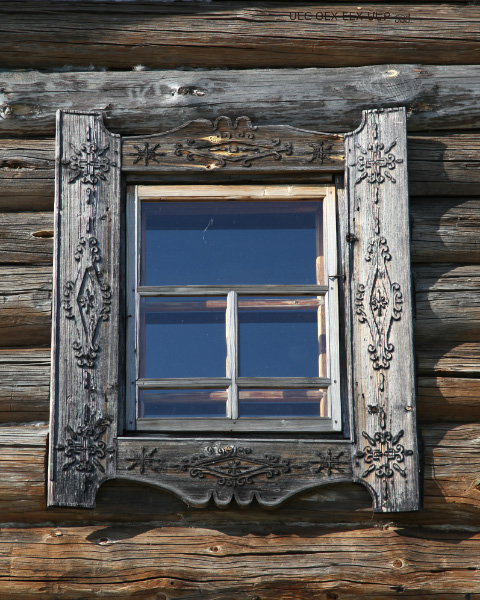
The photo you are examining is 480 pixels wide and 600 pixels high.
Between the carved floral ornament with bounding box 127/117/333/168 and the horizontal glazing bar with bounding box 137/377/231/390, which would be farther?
the carved floral ornament with bounding box 127/117/333/168

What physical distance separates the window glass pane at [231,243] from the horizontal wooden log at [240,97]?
37 cm

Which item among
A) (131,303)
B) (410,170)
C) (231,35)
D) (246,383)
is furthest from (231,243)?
(231,35)

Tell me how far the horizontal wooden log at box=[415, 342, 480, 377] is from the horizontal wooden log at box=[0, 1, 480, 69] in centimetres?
127

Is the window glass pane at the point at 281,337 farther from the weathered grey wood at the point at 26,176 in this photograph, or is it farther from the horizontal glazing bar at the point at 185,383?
the weathered grey wood at the point at 26,176

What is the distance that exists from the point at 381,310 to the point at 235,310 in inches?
23.0

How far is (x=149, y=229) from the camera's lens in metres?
3.19

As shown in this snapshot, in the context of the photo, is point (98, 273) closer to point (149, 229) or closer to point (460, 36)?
point (149, 229)

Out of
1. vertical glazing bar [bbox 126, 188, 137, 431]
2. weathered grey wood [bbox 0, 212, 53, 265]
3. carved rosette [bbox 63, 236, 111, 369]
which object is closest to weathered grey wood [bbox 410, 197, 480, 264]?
vertical glazing bar [bbox 126, 188, 137, 431]

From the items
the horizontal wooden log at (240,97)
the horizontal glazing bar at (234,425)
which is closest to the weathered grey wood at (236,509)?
the horizontal glazing bar at (234,425)

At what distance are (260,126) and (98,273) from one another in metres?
0.90

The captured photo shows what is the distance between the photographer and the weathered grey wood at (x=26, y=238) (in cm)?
308

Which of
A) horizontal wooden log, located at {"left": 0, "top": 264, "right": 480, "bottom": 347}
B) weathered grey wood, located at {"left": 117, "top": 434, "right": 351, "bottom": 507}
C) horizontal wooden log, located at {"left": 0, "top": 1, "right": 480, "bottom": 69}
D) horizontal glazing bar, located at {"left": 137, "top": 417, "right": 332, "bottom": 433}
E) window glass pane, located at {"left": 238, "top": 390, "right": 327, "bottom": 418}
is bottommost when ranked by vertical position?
weathered grey wood, located at {"left": 117, "top": 434, "right": 351, "bottom": 507}

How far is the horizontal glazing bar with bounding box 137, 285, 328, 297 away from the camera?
3.07 meters

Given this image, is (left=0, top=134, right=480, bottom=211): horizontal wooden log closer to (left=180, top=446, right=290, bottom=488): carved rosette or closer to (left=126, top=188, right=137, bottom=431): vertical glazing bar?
(left=126, top=188, right=137, bottom=431): vertical glazing bar
